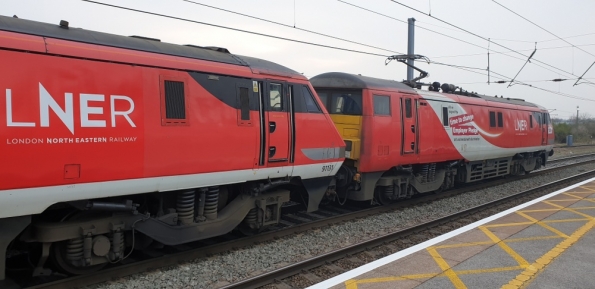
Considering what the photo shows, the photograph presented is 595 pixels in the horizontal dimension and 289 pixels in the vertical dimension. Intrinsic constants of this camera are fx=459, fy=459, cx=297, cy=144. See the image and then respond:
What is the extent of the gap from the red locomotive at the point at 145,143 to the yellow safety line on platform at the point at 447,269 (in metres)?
2.80

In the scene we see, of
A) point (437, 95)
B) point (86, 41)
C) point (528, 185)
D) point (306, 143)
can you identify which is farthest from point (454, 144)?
point (86, 41)

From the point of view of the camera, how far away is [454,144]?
46.1ft

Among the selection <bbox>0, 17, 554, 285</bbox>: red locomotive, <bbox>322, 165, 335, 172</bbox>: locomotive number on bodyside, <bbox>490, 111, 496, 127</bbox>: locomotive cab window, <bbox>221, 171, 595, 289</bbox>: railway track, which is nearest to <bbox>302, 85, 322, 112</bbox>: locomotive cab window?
<bbox>0, 17, 554, 285</bbox>: red locomotive

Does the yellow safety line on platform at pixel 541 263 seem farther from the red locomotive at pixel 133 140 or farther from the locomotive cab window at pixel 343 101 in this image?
the locomotive cab window at pixel 343 101

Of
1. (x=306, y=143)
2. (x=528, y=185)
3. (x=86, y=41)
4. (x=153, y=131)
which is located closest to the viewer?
(x=86, y=41)

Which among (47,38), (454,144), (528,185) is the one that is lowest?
(528,185)

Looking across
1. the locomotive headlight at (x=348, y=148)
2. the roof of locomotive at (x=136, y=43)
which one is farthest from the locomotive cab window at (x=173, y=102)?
the locomotive headlight at (x=348, y=148)

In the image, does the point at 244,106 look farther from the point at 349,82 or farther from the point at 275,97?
the point at 349,82

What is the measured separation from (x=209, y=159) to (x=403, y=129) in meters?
6.42

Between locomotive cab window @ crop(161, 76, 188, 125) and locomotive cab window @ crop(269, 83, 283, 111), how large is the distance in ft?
5.84

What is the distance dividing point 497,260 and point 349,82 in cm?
570

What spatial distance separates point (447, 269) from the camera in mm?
6270

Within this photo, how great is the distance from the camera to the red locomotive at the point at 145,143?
5.09 meters

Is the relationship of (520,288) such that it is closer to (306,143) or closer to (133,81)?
(306,143)
